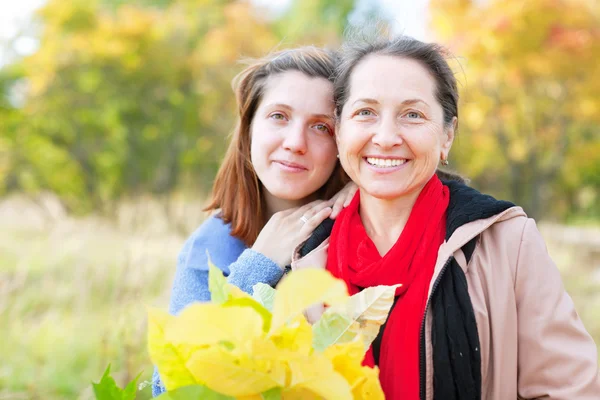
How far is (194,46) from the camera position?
13.9 meters

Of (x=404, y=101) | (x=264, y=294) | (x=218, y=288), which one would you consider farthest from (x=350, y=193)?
(x=218, y=288)

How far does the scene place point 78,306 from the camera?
5.12 meters

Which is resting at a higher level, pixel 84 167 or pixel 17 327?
pixel 84 167

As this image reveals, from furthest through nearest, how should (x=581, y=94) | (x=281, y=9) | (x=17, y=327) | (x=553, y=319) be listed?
(x=281, y=9) < (x=581, y=94) < (x=17, y=327) < (x=553, y=319)

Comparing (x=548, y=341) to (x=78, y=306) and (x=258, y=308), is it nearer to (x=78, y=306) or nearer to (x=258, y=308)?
(x=258, y=308)

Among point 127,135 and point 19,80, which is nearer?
point 19,80

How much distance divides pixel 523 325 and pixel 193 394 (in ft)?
3.86

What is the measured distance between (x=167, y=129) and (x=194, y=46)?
6.18 feet

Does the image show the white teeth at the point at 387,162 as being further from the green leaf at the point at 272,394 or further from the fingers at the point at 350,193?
the green leaf at the point at 272,394

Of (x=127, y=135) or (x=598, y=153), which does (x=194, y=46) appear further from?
(x=598, y=153)

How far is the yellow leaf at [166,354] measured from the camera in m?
0.85

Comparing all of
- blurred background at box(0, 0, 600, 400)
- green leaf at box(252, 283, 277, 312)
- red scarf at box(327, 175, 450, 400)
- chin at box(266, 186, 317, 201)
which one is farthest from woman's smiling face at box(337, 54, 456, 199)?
blurred background at box(0, 0, 600, 400)

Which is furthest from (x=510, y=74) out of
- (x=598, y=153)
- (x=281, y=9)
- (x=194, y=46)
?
(x=281, y=9)

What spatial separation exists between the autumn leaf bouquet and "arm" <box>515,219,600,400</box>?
3.16ft
